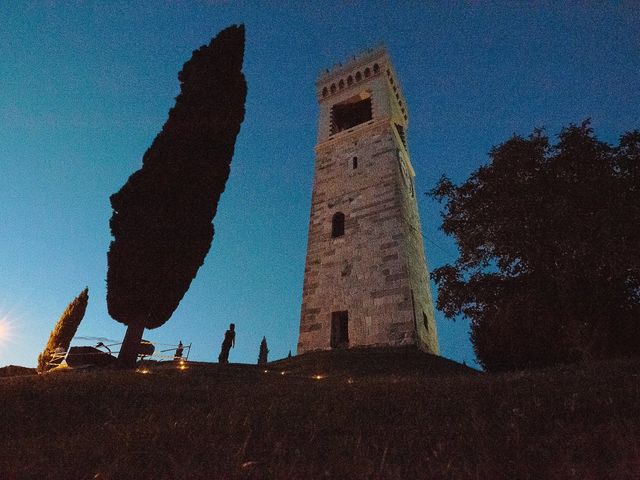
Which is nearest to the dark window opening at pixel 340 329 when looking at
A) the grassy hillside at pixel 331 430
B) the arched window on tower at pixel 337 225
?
the arched window on tower at pixel 337 225

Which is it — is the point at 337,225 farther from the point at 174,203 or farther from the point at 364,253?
the point at 174,203

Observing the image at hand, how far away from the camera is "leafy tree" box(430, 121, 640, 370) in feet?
36.7

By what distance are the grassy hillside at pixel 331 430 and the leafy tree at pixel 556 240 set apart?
4315 mm

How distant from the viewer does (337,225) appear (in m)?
22.6

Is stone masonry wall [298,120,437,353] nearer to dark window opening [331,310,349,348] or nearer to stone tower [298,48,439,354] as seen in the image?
stone tower [298,48,439,354]

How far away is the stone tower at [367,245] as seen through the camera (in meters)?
18.2

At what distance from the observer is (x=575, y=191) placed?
1186 cm

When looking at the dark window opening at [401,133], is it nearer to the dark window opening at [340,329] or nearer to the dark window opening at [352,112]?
the dark window opening at [352,112]

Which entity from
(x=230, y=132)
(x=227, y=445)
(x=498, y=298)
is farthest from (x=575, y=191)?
(x=230, y=132)

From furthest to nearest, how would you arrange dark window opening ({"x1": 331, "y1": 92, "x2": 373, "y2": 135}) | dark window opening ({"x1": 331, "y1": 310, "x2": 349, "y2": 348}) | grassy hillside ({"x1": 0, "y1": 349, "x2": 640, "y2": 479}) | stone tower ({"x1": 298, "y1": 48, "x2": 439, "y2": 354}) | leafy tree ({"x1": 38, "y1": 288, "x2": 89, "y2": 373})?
dark window opening ({"x1": 331, "y1": 92, "x2": 373, "y2": 135}) → leafy tree ({"x1": 38, "y1": 288, "x2": 89, "y2": 373}) → dark window opening ({"x1": 331, "y1": 310, "x2": 349, "y2": 348}) → stone tower ({"x1": 298, "y1": 48, "x2": 439, "y2": 354}) → grassy hillside ({"x1": 0, "y1": 349, "x2": 640, "y2": 479})

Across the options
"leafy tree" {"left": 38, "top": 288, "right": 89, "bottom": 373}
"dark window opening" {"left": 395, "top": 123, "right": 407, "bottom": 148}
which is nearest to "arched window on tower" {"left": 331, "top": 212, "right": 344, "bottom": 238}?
"dark window opening" {"left": 395, "top": 123, "right": 407, "bottom": 148}

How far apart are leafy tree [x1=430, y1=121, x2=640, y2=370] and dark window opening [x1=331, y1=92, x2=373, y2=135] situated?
17.1 m

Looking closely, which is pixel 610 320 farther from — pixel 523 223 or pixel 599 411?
pixel 599 411

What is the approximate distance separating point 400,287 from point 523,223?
7204 mm
